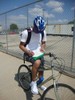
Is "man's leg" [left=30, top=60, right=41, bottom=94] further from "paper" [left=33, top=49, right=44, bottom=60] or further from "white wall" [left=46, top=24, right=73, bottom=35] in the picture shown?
"white wall" [left=46, top=24, right=73, bottom=35]

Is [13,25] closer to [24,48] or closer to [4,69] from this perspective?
[4,69]

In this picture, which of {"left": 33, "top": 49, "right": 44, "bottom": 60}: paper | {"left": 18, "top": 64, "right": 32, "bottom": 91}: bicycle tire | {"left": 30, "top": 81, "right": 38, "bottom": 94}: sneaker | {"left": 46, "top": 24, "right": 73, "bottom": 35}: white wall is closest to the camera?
{"left": 30, "top": 81, "right": 38, "bottom": 94}: sneaker

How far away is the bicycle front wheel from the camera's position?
3904mm

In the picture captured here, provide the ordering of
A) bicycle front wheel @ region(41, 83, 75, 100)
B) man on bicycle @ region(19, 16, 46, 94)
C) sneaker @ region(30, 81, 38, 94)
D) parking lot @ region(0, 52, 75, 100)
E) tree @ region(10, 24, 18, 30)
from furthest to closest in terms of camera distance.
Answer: tree @ region(10, 24, 18, 30) < parking lot @ region(0, 52, 75, 100) < sneaker @ region(30, 81, 38, 94) < man on bicycle @ region(19, 16, 46, 94) < bicycle front wheel @ region(41, 83, 75, 100)

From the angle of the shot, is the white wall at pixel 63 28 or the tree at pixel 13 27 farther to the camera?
the tree at pixel 13 27

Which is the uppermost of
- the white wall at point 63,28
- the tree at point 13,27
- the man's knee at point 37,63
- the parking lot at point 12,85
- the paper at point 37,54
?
the tree at point 13,27

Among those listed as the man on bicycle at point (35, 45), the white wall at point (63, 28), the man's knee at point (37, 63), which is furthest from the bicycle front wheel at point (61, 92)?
the white wall at point (63, 28)

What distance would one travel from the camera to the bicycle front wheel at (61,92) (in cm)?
390

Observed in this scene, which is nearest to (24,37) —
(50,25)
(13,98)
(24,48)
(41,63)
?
(24,48)

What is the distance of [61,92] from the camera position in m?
4.00

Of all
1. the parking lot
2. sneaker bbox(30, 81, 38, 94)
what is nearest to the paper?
sneaker bbox(30, 81, 38, 94)

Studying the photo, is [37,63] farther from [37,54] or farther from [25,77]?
[25,77]

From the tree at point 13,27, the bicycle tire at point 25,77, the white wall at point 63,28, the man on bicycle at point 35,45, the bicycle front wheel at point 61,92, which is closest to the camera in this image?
the bicycle front wheel at point 61,92

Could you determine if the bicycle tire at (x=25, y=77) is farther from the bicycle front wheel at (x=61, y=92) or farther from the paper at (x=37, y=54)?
the bicycle front wheel at (x=61, y=92)
